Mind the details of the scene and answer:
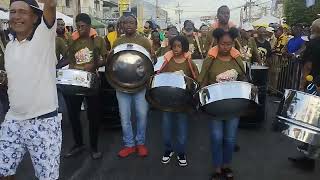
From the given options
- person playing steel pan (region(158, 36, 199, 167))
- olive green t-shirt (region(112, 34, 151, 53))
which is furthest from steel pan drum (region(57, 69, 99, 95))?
→ person playing steel pan (region(158, 36, 199, 167))

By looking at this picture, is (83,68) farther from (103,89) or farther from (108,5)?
(108,5)

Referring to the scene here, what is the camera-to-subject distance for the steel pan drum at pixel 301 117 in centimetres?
322

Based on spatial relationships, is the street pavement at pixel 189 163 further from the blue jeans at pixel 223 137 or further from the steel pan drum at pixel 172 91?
the steel pan drum at pixel 172 91

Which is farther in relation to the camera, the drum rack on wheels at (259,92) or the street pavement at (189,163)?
the drum rack on wheels at (259,92)

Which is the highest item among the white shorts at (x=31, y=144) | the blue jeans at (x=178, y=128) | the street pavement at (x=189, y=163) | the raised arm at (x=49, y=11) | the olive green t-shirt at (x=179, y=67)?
the raised arm at (x=49, y=11)

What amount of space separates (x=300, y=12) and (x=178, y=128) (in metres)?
23.2

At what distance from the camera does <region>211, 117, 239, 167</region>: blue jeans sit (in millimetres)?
3791

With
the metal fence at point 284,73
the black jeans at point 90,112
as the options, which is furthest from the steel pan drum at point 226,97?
the metal fence at point 284,73

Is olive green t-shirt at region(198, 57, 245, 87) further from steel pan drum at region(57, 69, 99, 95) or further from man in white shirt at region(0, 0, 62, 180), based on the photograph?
man in white shirt at region(0, 0, 62, 180)

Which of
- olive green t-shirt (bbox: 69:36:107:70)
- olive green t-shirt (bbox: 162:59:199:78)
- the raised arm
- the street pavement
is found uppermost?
the raised arm

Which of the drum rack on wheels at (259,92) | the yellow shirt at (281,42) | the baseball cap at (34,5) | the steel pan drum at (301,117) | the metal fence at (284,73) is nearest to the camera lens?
the baseball cap at (34,5)

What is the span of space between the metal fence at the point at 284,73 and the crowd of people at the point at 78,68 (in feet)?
4.48

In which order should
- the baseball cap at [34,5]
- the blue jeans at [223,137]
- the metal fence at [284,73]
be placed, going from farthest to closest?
the metal fence at [284,73] → the blue jeans at [223,137] → the baseball cap at [34,5]

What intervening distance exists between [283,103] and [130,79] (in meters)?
1.58
